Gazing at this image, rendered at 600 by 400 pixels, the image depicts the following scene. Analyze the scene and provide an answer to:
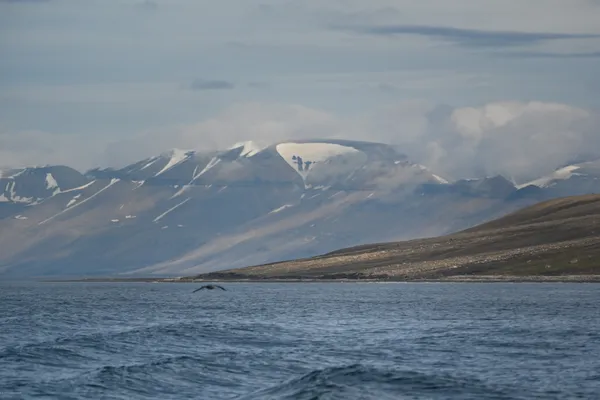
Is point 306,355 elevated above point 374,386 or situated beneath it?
Answer: elevated above

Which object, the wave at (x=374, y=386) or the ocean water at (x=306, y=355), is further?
the ocean water at (x=306, y=355)

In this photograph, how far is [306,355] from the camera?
87.0 metres

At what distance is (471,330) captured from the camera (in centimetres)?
10894

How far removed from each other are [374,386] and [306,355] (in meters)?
17.6

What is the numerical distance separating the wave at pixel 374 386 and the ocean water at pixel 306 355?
0.36 feet

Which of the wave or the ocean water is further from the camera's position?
the ocean water

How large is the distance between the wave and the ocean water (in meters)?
0.11

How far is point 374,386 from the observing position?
69875mm

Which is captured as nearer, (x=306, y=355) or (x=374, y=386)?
(x=374, y=386)

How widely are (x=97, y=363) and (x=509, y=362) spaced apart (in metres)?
27.8

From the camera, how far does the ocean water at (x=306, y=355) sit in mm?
68625

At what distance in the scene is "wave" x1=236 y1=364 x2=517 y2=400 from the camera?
66.4 metres

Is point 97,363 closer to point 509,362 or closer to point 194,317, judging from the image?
point 509,362

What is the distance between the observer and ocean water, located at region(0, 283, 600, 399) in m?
68.6
